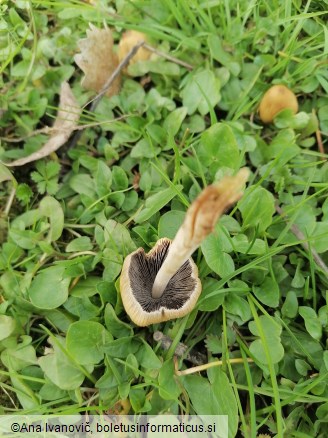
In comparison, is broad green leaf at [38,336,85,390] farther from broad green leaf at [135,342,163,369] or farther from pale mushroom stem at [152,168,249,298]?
pale mushroom stem at [152,168,249,298]

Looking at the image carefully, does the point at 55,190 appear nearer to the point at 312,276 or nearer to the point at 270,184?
the point at 270,184

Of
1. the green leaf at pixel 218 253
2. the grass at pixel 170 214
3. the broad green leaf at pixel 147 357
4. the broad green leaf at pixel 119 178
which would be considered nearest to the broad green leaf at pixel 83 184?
the grass at pixel 170 214

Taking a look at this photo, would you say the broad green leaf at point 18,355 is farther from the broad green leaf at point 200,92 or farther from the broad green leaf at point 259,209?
the broad green leaf at point 200,92

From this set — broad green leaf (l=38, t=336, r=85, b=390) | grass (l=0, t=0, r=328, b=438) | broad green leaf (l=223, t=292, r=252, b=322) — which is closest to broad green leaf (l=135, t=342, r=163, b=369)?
grass (l=0, t=0, r=328, b=438)

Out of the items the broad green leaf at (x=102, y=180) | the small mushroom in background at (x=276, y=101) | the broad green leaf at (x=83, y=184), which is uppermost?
the small mushroom in background at (x=276, y=101)

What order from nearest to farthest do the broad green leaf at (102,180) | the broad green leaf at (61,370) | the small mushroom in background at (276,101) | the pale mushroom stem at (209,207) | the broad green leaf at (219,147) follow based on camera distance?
1. the pale mushroom stem at (209,207)
2. the broad green leaf at (61,370)
3. the broad green leaf at (219,147)
4. the broad green leaf at (102,180)
5. the small mushroom in background at (276,101)

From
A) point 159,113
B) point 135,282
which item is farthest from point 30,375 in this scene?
point 159,113

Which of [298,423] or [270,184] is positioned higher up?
[270,184]

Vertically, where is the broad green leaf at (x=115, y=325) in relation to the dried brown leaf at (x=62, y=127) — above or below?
below
